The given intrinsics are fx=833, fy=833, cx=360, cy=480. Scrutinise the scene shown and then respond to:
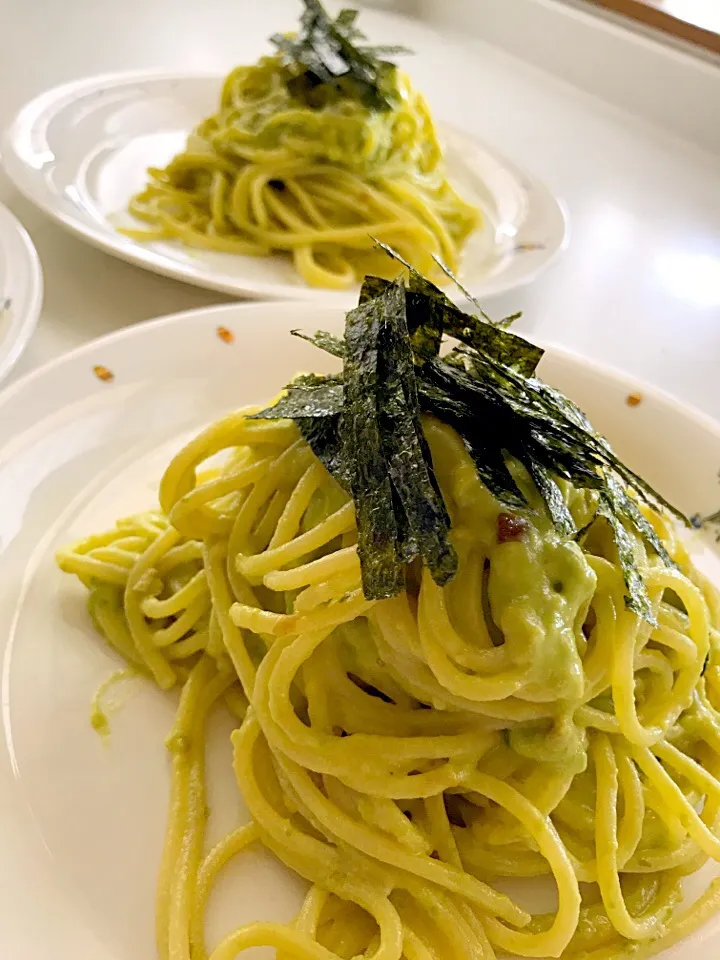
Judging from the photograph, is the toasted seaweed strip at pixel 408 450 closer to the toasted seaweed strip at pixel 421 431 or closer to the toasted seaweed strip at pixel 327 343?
the toasted seaweed strip at pixel 421 431

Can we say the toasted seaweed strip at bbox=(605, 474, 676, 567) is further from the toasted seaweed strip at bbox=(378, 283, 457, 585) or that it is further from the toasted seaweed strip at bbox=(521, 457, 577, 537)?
the toasted seaweed strip at bbox=(378, 283, 457, 585)

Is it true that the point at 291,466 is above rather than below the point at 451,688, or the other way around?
above

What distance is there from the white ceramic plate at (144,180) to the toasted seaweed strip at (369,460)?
95cm

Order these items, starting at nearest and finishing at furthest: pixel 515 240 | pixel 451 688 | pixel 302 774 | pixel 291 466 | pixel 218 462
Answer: pixel 451 688 < pixel 302 774 < pixel 291 466 < pixel 218 462 < pixel 515 240

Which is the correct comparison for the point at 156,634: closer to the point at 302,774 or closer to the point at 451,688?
the point at 302,774

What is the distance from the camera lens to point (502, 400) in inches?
46.5

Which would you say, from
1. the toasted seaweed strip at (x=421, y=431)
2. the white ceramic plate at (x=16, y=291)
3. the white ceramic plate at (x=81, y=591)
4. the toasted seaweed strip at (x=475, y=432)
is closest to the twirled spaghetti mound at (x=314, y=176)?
the white ceramic plate at (x=16, y=291)

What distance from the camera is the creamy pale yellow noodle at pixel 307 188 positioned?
8.35 ft

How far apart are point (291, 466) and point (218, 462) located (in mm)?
386

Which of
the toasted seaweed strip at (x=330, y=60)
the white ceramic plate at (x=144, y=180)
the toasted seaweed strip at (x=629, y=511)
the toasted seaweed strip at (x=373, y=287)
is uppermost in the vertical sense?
the toasted seaweed strip at (x=330, y=60)

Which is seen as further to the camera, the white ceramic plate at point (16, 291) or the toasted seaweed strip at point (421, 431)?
the white ceramic plate at point (16, 291)

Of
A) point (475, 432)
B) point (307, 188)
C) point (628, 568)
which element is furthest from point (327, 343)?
point (307, 188)

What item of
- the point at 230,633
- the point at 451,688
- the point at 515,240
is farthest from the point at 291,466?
the point at 515,240

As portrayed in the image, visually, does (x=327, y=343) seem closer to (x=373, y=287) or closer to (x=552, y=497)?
(x=373, y=287)
